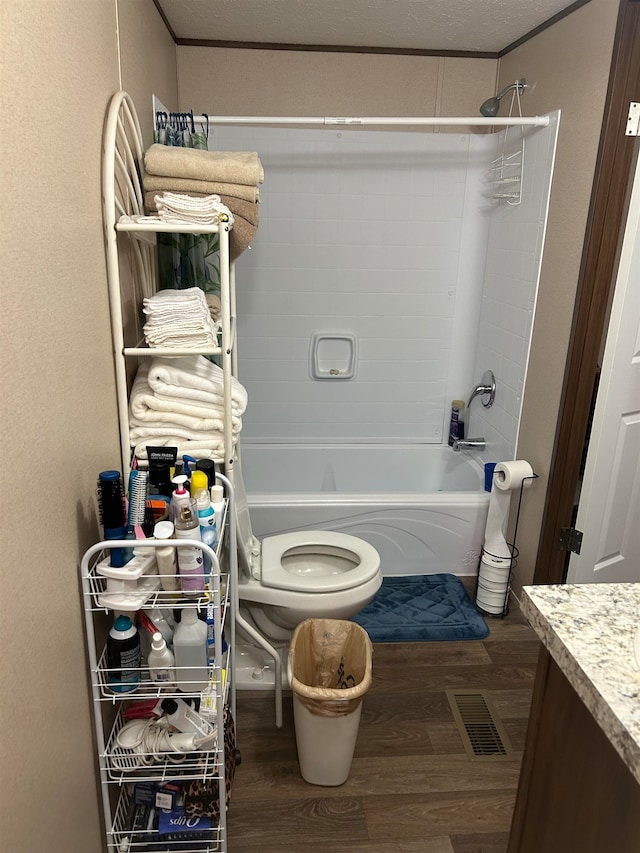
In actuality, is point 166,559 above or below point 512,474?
above

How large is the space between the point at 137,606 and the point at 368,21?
7.77ft

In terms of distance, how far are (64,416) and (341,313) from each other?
222 centimetres

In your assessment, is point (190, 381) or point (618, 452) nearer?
point (190, 381)

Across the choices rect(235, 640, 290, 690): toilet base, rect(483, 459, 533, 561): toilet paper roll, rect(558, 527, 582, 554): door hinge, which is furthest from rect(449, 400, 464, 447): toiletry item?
rect(235, 640, 290, 690): toilet base

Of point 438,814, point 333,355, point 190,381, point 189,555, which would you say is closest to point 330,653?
point 438,814

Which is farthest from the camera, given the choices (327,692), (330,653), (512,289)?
(512,289)

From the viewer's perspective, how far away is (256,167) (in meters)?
1.64

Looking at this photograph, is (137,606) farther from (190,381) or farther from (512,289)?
(512,289)

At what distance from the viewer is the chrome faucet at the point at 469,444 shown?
3.13 m

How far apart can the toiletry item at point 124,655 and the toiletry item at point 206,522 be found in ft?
0.65

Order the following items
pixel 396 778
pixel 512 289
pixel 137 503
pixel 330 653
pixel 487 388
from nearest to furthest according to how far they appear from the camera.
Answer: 1. pixel 137 503
2. pixel 396 778
3. pixel 330 653
4. pixel 512 289
5. pixel 487 388

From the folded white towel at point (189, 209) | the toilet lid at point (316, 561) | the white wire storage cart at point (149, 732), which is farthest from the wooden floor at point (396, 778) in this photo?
the folded white towel at point (189, 209)

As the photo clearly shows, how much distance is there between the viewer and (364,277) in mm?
3158

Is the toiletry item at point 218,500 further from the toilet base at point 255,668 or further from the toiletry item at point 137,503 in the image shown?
the toilet base at point 255,668
